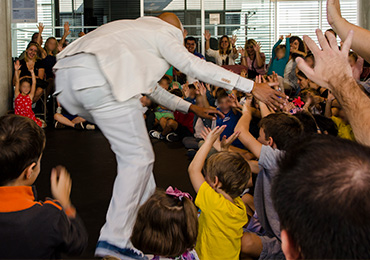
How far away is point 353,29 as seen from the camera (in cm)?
129

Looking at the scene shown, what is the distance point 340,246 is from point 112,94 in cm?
158

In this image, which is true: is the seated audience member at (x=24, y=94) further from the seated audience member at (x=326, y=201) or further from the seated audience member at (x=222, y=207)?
the seated audience member at (x=326, y=201)

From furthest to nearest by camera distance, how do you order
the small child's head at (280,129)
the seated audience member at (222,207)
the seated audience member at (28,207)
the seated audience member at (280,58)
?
1. the seated audience member at (280,58)
2. the small child's head at (280,129)
3. the seated audience member at (222,207)
4. the seated audience member at (28,207)

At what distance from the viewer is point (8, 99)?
7.29 m

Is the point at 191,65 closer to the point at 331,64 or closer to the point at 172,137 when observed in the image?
the point at 331,64

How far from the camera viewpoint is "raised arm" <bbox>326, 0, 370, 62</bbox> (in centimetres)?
126

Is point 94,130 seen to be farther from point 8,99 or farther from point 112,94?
point 112,94

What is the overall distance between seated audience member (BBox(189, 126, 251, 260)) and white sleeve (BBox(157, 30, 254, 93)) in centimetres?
36

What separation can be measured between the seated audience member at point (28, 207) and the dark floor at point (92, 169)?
0.84m

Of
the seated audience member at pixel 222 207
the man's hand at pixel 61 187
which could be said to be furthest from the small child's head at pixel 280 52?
the man's hand at pixel 61 187

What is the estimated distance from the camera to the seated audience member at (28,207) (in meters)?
1.20

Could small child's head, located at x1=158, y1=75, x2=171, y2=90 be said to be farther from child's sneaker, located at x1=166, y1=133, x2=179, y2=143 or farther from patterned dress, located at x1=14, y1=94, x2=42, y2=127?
patterned dress, located at x1=14, y1=94, x2=42, y2=127

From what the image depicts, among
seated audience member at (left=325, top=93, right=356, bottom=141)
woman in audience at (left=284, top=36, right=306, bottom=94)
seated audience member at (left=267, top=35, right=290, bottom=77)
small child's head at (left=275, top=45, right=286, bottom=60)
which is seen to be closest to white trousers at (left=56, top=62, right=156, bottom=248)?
seated audience member at (left=325, top=93, right=356, bottom=141)

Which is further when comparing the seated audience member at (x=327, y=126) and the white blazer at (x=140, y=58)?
the seated audience member at (x=327, y=126)
